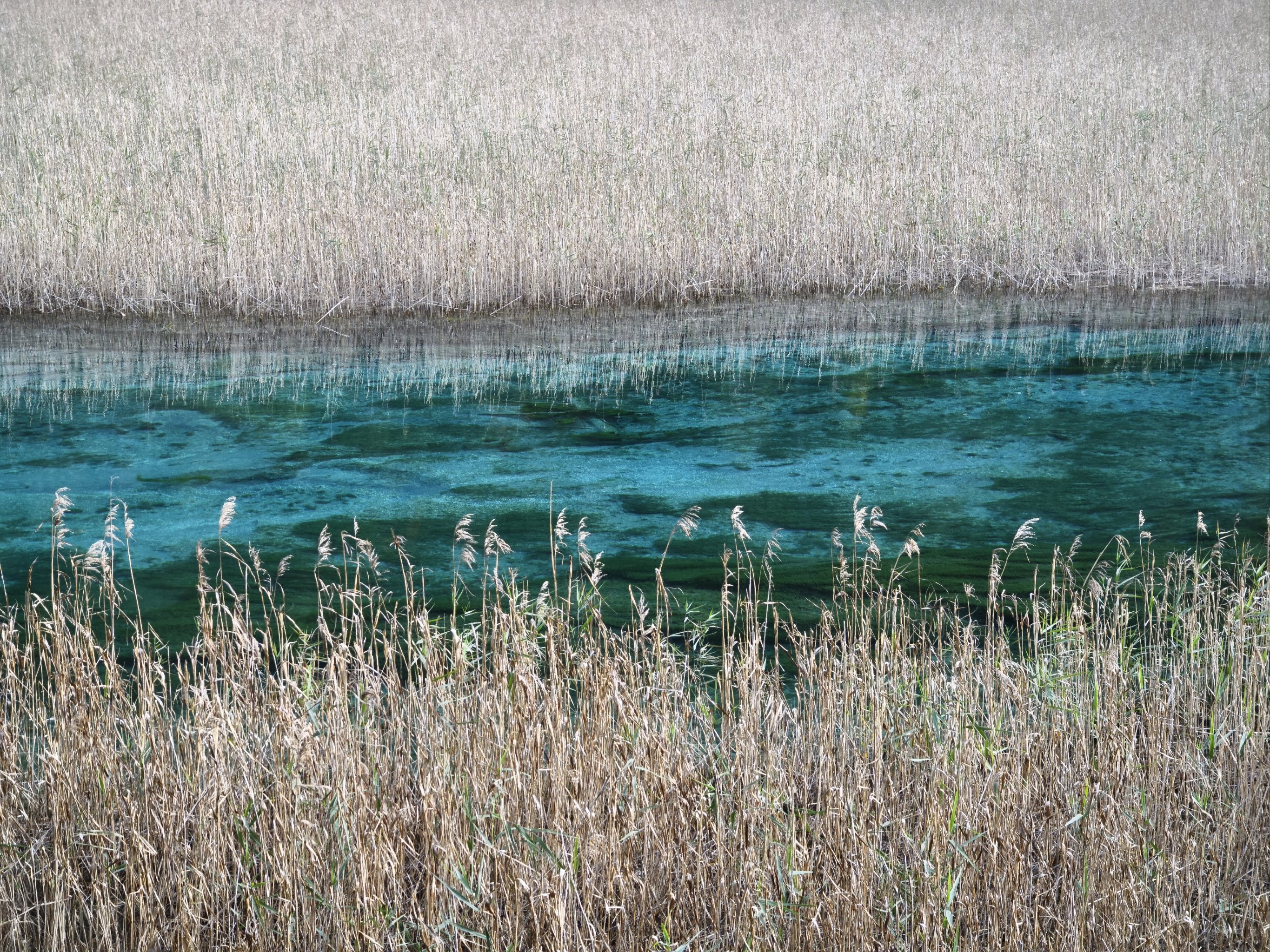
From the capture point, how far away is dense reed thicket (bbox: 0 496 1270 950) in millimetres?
2443

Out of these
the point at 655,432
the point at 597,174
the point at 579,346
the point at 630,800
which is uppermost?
the point at 597,174

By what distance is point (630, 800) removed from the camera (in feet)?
8.92

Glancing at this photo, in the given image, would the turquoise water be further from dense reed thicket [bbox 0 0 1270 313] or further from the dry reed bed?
dense reed thicket [bbox 0 0 1270 313]

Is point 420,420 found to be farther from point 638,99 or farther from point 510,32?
point 510,32

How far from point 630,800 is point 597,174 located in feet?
25.8

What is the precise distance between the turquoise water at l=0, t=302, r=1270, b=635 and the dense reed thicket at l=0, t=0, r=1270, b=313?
514 millimetres

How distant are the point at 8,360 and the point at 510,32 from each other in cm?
Answer: 948

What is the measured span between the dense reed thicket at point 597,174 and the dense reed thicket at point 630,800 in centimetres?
620

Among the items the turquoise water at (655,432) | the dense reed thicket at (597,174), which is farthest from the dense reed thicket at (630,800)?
the dense reed thicket at (597,174)

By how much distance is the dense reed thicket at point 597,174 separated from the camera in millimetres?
9047

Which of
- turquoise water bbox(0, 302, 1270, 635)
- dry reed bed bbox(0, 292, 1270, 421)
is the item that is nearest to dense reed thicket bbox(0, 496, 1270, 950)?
turquoise water bbox(0, 302, 1270, 635)

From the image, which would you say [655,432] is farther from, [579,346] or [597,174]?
[597,174]

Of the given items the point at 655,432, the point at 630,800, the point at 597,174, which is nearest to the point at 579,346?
the point at 655,432

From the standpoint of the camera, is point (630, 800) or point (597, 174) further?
point (597, 174)
